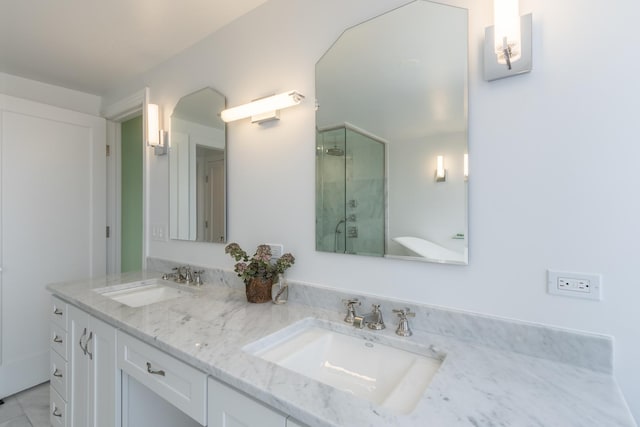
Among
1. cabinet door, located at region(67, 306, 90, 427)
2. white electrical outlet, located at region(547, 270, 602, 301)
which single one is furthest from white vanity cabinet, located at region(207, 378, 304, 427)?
cabinet door, located at region(67, 306, 90, 427)

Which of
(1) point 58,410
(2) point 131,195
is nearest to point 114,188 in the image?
(2) point 131,195

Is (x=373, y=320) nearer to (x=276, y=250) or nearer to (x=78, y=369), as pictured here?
(x=276, y=250)

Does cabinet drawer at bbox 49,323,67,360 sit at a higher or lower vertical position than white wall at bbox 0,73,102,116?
lower

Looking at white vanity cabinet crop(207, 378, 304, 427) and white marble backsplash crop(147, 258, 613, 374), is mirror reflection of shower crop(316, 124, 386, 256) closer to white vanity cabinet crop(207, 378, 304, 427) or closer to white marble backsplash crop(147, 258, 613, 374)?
white marble backsplash crop(147, 258, 613, 374)

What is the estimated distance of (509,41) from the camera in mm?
908

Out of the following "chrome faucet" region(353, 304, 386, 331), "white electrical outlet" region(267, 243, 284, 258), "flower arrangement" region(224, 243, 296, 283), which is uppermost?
"white electrical outlet" region(267, 243, 284, 258)

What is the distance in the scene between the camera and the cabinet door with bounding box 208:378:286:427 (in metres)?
0.77

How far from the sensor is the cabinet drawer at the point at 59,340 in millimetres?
1654

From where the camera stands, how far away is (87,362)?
147 cm

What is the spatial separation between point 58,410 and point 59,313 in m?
0.54

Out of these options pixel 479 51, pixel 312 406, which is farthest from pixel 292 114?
pixel 312 406

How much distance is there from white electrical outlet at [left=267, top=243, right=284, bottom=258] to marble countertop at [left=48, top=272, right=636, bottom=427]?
1.07 ft

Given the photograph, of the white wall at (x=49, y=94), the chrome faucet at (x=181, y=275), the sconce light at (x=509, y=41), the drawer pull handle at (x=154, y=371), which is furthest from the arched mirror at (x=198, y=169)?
the sconce light at (x=509, y=41)

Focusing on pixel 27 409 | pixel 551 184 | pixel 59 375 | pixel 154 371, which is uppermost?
pixel 551 184
